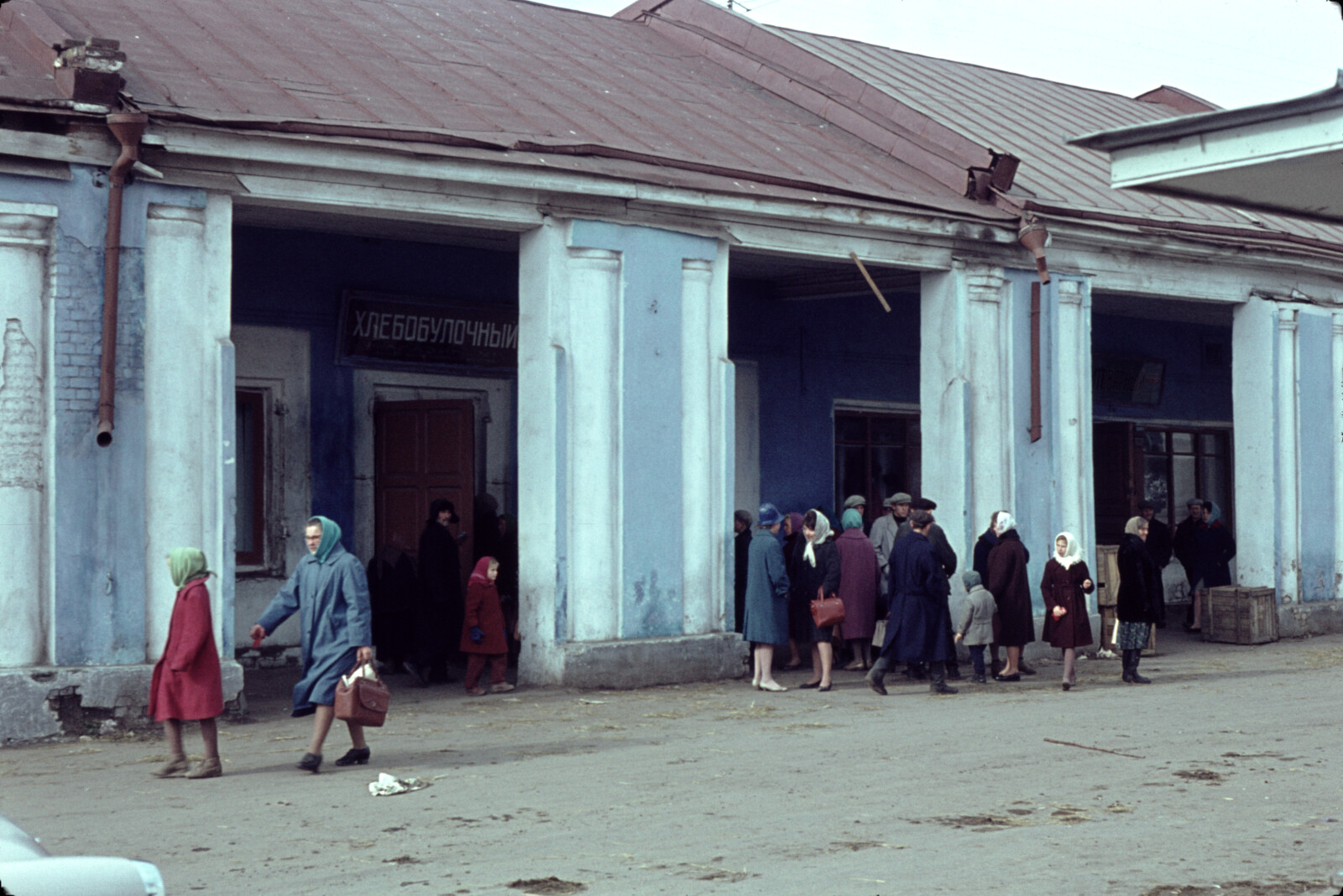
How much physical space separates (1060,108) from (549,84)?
8.84 metres

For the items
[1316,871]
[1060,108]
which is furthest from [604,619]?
[1060,108]

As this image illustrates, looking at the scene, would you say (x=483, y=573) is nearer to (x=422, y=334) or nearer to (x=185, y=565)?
(x=422, y=334)

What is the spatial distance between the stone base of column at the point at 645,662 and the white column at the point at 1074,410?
4.29 meters

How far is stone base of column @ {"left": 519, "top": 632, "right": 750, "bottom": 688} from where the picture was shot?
12.0 m

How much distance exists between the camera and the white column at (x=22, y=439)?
9.73 meters

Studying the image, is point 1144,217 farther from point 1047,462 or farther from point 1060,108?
point 1060,108

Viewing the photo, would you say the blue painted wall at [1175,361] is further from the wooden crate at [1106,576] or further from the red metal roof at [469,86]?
the red metal roof at [469,86]

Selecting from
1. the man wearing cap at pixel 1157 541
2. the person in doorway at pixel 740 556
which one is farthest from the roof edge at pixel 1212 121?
the man wearing cap at pixel 1157 541

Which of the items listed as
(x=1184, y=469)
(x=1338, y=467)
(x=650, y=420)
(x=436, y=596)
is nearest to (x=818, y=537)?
(x=650, y=420)

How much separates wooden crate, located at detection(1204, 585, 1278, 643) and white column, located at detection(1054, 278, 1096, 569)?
211cm

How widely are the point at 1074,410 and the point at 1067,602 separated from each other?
343 cm

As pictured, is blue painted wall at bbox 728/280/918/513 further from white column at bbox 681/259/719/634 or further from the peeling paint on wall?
the peeling paint on wall

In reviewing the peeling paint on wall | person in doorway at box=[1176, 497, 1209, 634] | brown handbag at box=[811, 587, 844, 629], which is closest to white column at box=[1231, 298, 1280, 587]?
person in doorway at box=[1176, 497, 1209, 634]

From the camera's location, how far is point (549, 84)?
566 inches
